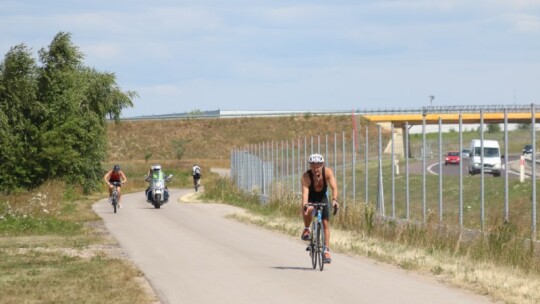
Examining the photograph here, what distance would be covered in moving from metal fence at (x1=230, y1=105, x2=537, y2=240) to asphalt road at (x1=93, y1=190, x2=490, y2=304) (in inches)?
109

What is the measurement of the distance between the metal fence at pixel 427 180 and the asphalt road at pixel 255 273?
109 inches

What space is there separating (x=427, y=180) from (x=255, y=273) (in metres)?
26.2

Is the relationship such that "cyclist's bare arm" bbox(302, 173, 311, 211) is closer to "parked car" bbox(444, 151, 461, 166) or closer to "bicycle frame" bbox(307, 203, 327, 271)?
"bicycle frame" bbox(307, 203, 327, 271)

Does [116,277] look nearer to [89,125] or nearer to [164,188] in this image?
[164,188]

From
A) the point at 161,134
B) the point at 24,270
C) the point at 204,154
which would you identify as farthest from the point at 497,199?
the point at 161,134

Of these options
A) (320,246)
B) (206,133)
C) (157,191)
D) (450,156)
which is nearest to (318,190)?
(320,246)

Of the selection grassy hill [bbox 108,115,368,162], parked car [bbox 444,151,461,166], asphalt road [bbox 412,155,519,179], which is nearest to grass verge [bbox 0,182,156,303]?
asphalt road [bbox 412,155,519,179]

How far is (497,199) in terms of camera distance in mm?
29828

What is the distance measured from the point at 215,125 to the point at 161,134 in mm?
8611

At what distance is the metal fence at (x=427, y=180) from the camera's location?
20417 millimetres

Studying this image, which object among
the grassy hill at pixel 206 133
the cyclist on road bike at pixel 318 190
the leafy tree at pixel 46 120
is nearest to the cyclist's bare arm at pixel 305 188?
the cyclist on road bike at pixel 318 190

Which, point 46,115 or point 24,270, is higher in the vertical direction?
point 46,115

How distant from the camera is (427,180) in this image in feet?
139

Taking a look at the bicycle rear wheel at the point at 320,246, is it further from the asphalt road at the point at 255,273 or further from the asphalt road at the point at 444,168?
the asphalt road at the point at 444,168
